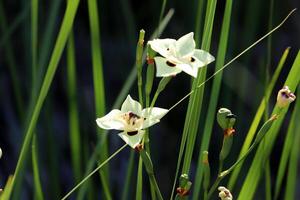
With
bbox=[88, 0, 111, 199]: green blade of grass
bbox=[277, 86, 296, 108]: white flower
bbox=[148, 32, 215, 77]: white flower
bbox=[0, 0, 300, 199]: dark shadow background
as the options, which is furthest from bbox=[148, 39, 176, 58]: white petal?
bbox=[0, 0, 300, 199]: dark shadow background

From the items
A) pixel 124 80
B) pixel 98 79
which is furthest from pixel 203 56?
pixel 124 80

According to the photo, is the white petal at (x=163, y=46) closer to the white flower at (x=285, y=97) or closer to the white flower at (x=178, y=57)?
the white flower at (x=178, y=57)

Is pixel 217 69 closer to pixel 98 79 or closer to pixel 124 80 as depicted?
pixel 98 79

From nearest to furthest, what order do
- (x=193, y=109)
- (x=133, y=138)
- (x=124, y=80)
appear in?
(x=133, y=138) < (x=193, y=109) < (x=124, y=80)

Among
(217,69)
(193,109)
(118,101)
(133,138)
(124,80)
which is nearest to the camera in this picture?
(133,138)

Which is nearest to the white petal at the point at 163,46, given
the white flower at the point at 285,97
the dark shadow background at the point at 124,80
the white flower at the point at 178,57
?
the white flower at the point at 178,57

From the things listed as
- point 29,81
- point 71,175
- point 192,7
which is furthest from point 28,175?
point 192,7
